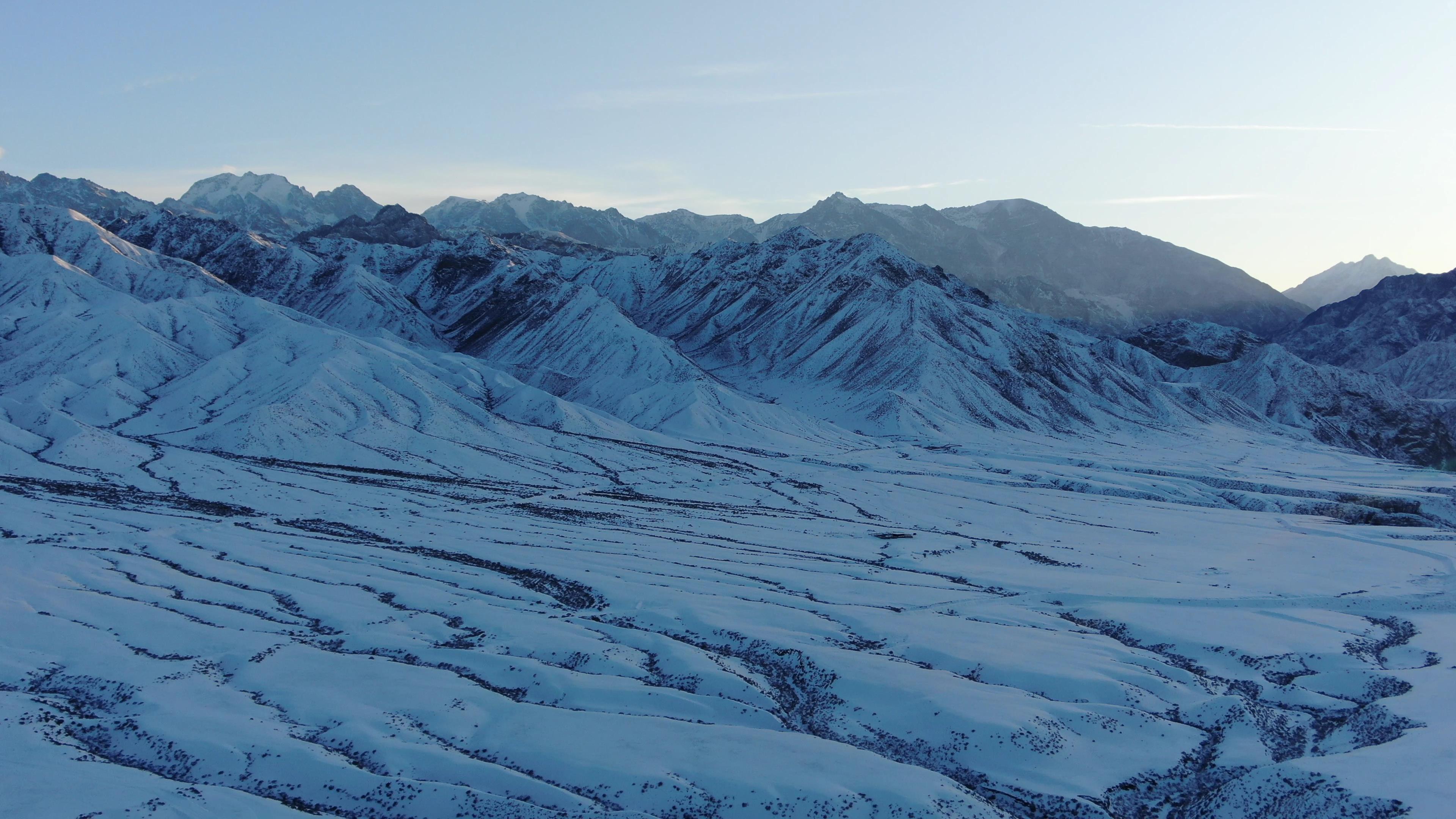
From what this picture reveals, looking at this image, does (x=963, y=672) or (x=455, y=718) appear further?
(x=963, y=672)

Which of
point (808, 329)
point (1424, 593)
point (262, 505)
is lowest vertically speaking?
point (262, 505)

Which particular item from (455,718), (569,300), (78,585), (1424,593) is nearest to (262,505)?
(78,585)

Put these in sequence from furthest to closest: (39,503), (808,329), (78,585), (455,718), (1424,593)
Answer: (808,329) < (39,503) < (1424,593) < (78,585) < (455,718)

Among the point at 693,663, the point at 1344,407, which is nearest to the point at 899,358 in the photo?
the point at 1344,407

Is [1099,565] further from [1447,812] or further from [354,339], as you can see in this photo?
[354,339]

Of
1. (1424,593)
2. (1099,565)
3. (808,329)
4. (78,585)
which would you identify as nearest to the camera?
(78,585)

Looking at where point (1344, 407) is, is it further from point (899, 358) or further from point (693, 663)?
point (693, 663)

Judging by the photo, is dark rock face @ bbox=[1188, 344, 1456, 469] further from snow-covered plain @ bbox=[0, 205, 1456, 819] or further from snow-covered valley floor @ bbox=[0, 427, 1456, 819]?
snow-covered valley floor @ bbox=[0, 427, 1456, 819]
